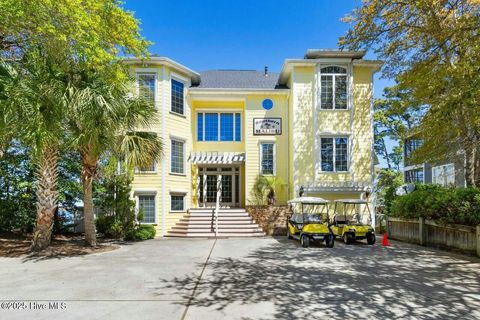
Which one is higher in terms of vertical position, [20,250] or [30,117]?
[30,117]

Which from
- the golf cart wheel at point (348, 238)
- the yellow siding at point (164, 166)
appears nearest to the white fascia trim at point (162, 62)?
the yellow siding at point (164, 166)

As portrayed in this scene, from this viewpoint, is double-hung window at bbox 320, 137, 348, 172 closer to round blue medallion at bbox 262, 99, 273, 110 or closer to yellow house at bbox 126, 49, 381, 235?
yellow house at bbox 126, 49, 381, 235

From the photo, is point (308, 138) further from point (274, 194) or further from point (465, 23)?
Answer: point (465, 23)

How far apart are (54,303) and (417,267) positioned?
871 cm

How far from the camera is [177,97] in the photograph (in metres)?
18.8

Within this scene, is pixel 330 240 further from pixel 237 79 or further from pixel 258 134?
pixel 237 79

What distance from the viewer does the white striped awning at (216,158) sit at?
770 inches

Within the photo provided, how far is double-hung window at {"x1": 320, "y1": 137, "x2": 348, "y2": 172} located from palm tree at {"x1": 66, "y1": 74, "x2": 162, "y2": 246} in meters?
9.16

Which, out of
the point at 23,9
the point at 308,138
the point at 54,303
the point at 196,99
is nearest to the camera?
the point at 54,303

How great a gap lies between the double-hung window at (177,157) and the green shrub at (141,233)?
10.9ft

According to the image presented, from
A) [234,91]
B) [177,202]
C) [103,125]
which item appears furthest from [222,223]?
[103,125]

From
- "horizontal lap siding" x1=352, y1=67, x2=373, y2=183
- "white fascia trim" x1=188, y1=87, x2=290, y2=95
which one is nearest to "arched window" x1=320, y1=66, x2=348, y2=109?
"horizontal lap siding" x1=352, y1=67, x2=373, y2=183

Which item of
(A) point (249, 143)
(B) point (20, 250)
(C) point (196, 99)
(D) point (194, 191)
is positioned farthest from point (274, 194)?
(B) point (20, 250)

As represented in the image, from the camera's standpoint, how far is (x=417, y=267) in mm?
9328
